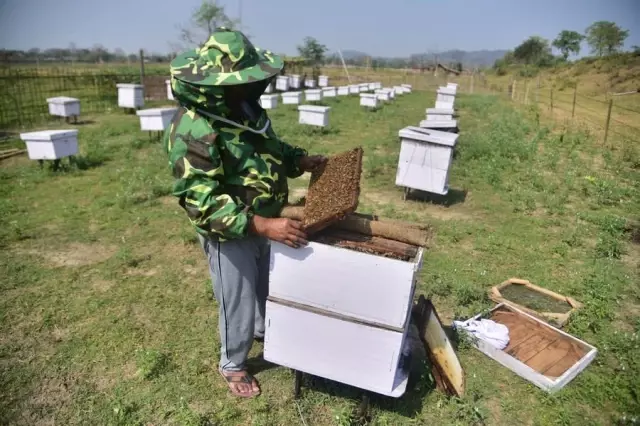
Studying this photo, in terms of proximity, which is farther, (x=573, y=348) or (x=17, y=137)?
(x=17, y=137)

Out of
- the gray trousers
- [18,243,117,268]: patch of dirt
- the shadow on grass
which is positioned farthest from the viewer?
the shadow on grass

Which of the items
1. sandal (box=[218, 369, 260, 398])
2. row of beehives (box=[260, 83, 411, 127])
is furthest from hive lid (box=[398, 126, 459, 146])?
row of beehives (box=[260, 83, 411, 127])

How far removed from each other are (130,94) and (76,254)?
390 inches

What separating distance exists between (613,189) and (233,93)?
7585 millimetres

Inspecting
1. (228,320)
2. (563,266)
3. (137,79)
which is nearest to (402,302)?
(228,320)

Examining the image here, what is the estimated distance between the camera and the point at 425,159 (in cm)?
610

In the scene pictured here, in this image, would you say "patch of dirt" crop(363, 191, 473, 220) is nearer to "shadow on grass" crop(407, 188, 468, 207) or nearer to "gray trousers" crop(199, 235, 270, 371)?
"shadow on grass" crop(407, 188, 468, 207)

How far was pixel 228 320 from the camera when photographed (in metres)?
2.51

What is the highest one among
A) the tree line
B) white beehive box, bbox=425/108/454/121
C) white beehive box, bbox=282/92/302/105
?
the tree line

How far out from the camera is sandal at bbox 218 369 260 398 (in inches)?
106

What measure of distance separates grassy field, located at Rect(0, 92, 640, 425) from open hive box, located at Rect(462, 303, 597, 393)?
84 millimetres

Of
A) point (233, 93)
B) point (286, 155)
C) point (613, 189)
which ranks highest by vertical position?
point (233, 93)

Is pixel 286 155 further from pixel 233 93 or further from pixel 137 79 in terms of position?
pixel 137 79

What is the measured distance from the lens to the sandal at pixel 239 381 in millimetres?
2699
